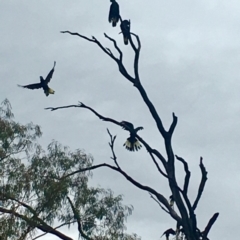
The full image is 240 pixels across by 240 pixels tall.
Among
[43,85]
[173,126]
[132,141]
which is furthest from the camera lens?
[43,85]

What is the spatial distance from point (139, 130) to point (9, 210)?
8.37ft

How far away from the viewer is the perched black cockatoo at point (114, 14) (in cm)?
837

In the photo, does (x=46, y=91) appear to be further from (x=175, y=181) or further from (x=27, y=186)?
(x=175, y=181)

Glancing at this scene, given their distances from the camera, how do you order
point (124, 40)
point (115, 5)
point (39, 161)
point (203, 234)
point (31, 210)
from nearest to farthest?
1. point (203, 234)
2. point (124, 40)
3. point (115, 5)
4. point (31, 210)
5. point (39, 161)

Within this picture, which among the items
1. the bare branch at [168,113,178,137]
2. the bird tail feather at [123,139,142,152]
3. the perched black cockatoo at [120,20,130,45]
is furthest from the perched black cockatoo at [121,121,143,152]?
the perched black cockatoo at [120,20,130,45]

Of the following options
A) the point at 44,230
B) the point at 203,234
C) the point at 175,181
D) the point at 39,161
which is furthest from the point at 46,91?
Result: the point at 203,234

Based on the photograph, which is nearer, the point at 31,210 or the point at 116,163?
the point at 116,163

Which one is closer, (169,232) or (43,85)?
(169,232)

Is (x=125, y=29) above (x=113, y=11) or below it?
below

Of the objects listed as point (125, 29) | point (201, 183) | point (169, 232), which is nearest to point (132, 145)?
point (169, 232)

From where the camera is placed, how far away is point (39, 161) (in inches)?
393

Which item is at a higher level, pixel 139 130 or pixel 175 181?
pixel 139 130

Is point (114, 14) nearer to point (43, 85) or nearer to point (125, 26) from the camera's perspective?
point (125, 26)

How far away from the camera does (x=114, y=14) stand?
27.6 feet
